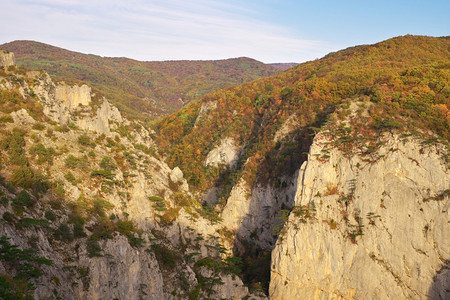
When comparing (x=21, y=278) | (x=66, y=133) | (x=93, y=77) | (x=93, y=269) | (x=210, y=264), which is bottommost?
(x=210, y=264)

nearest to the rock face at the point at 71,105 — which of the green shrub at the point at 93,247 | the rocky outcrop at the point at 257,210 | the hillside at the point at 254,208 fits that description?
the hillside at the point at 254,208

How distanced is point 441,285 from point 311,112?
89.8ft

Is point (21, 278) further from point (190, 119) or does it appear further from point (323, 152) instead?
point (190, 119)

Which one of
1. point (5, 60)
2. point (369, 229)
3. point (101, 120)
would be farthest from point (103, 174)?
point (101, 120)

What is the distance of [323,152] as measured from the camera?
35.9 m

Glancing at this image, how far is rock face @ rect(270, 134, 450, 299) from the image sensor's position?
1133 inches

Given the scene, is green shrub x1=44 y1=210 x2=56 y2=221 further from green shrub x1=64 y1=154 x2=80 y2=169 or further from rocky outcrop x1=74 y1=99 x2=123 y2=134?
rocky outcrop x1=74 y1=99 x2=123 y2=134

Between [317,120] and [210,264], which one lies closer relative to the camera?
[210,264]

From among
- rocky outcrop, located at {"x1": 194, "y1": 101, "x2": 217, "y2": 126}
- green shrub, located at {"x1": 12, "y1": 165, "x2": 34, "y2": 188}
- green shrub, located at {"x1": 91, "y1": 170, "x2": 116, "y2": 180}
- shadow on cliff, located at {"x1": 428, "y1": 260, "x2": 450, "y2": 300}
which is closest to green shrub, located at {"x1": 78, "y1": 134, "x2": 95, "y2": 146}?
green shrub, located at {"x1": 91, "y1": 170, "x2": 116, "y2": 180}

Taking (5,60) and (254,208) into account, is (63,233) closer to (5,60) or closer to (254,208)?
(254,208)

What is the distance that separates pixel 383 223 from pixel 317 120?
18775 millimetres

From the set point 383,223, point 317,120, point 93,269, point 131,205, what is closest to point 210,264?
point 131,205

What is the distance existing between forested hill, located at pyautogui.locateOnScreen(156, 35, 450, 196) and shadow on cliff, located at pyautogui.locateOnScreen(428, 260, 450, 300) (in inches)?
482

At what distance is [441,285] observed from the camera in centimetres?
2755
